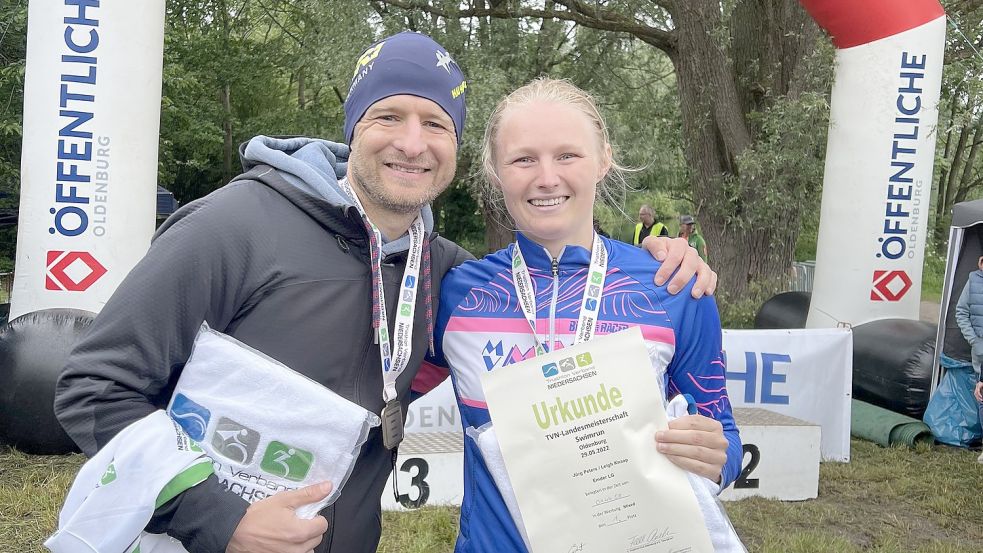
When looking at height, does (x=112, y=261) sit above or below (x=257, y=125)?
below

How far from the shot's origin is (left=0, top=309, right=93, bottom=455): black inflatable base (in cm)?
592

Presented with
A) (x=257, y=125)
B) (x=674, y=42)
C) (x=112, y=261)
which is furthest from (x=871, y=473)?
(x=257, y=125)

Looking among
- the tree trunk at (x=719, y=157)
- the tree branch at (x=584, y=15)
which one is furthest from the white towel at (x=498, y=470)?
the tree branch at (x=584, y=15)

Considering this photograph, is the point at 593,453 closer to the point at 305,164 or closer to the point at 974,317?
the point at 305,164

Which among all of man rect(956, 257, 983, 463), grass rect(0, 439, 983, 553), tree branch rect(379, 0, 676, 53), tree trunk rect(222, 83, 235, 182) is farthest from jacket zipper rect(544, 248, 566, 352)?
tree trunk rect(222, 83, 235, 182)

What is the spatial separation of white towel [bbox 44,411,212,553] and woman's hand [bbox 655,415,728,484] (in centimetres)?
95

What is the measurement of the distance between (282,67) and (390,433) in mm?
21280

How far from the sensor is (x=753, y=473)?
18.8 ft

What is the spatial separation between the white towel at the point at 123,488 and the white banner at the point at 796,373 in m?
5.86

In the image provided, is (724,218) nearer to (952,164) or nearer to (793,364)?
(793,364)

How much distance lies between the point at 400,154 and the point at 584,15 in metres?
10.8

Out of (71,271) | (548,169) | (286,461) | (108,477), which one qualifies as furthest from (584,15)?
(108,477)

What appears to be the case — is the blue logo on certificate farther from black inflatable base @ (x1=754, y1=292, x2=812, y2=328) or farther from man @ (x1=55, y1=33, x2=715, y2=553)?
black inflatable base @ (x1=754, y1=292, x2=812, y2=328)

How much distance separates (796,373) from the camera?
6922mm
